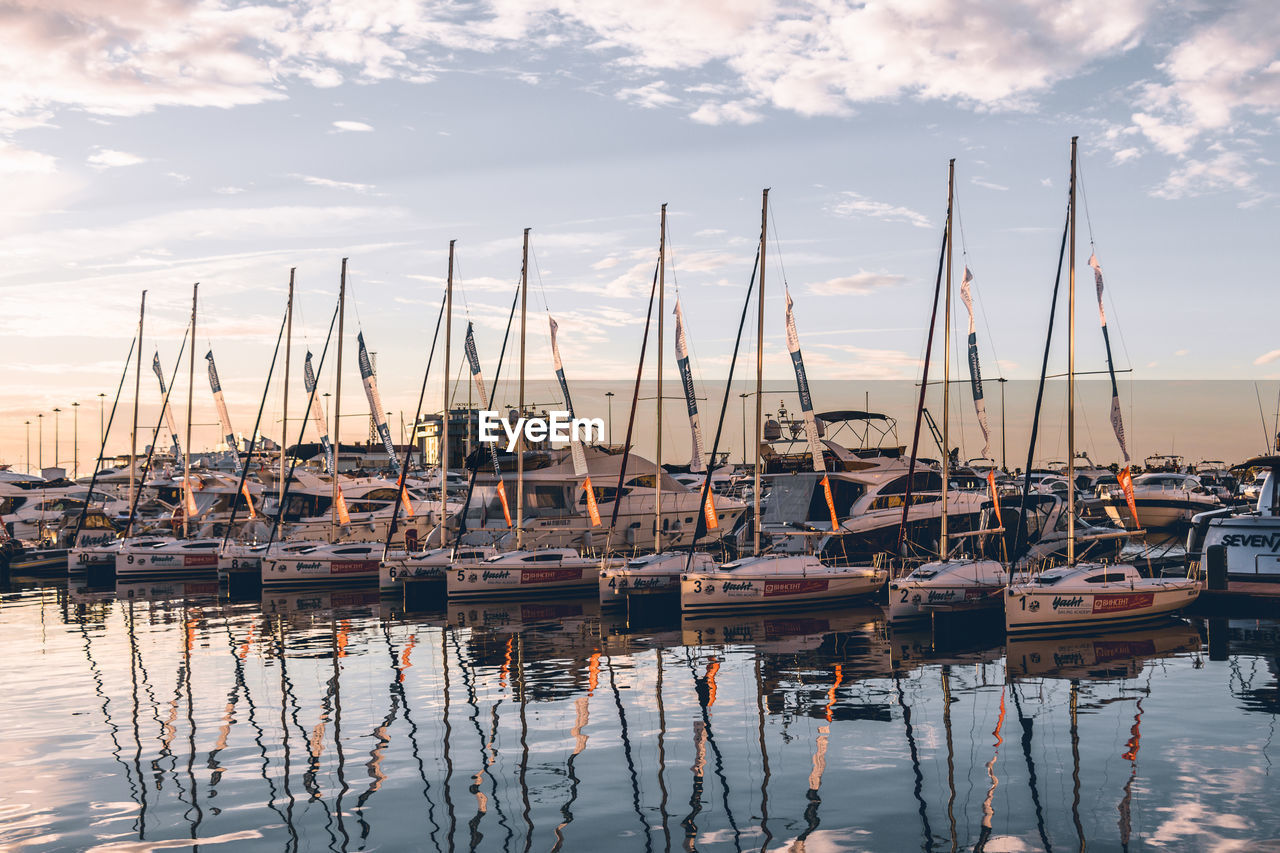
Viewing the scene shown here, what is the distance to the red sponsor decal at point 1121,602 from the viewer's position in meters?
30.8

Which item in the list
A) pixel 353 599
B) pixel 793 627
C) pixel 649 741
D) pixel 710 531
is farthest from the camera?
pixel 710 531

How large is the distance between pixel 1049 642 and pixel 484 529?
1059 inches

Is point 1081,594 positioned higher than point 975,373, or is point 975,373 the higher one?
point 975,373

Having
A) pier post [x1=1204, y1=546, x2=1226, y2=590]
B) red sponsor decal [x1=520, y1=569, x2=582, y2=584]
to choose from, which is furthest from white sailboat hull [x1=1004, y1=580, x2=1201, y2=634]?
red sponsor decal [x1=520, y1=569, x2=582, y2=584]

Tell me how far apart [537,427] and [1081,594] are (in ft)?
96.1

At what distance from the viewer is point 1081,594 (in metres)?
30.4

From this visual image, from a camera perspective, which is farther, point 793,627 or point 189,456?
point 189,456

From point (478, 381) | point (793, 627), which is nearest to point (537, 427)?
point (478, 381)

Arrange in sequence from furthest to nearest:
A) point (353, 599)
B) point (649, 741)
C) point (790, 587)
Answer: point (353, 599)
point (790, 587)
point (649, 741)

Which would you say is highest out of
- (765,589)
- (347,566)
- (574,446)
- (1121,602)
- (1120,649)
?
(574,446)

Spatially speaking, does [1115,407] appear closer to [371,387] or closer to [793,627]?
[793,627]

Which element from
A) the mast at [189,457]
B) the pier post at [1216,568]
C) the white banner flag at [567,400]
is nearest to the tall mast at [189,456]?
the mast at [189,457]

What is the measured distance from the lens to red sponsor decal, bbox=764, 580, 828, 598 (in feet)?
119

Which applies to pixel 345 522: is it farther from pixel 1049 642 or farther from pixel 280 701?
pixel 1049 642
